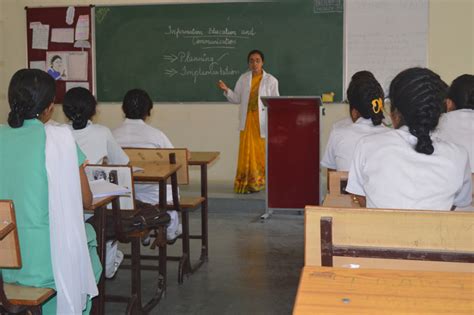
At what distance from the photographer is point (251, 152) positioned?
718 centimetres

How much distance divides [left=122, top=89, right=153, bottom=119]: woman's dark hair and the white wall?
3.43 m

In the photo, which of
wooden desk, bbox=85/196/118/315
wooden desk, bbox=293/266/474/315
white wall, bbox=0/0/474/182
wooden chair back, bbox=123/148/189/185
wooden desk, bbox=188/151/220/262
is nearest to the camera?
wooden desk, bbox=293/266/474/315

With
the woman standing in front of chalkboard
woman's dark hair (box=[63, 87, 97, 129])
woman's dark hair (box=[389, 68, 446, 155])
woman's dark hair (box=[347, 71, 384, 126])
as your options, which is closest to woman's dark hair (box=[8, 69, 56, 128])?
woman's dark hair (box=[63, 87, 97, 129])

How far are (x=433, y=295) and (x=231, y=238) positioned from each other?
14.7ft

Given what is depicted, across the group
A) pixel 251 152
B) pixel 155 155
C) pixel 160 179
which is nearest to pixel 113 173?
pixel 160 179

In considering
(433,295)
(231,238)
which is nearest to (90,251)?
(433,295)

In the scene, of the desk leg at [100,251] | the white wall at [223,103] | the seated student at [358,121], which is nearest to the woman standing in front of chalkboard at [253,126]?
the white wall at [223,103]

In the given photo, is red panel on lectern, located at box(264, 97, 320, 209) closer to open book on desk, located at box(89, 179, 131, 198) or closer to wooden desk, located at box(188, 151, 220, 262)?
wooden desk, located at box(188, 151, 220, 262)

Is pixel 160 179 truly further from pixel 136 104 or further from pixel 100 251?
pixel 136 104

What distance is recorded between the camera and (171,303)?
13.1 ft

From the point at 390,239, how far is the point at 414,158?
1.84 ft

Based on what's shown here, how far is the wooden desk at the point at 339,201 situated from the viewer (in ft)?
8.70

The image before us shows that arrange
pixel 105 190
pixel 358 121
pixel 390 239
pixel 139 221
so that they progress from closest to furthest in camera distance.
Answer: pixel 390 239, pixel 105 190, pixel 358 121, pixel 139 221

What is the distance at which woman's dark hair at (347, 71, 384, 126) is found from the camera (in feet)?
11.1
